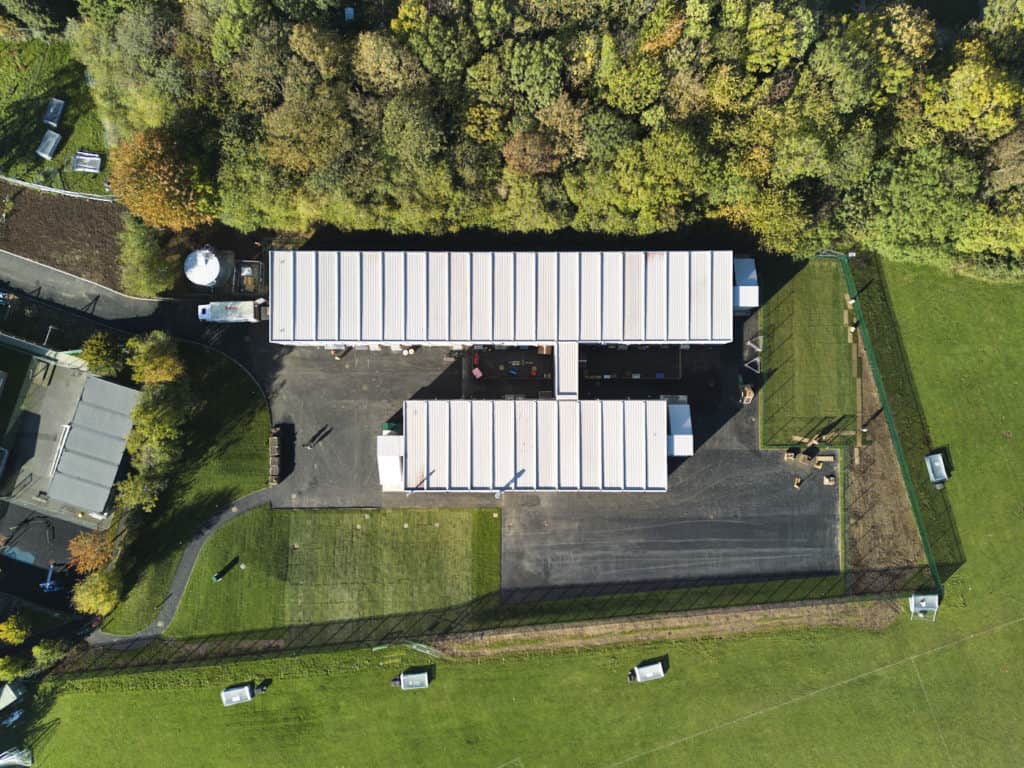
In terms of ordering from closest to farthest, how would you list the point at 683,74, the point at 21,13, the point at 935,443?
the point at 683,74 → the point at 21,13 → the point at 935,443

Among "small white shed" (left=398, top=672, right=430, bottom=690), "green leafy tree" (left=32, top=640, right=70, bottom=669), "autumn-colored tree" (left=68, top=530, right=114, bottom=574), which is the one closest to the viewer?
"autumn-colored tree" (left=68, top=530, right=114, bottom=574)

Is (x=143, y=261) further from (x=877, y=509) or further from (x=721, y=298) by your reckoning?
(x=877, y=509)

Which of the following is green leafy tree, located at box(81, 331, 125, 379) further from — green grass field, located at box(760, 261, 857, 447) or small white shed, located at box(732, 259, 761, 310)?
green grass field, located at box(760, 261, 857, 447)

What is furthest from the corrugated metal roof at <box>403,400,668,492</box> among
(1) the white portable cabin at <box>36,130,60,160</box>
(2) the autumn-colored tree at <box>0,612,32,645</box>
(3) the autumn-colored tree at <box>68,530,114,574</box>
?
(1) the white portable cabin at <box>36,130,60,160</box>

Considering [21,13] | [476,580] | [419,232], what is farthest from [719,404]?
[21,13]

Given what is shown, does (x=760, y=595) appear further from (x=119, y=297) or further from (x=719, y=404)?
(x=119, y=297)

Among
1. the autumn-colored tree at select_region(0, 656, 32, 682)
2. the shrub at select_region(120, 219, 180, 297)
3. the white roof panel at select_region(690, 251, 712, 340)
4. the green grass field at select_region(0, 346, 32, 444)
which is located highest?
the shrub at select_region(120, 219, 180, 297)

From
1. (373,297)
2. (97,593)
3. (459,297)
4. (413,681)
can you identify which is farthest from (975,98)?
(97,593)
